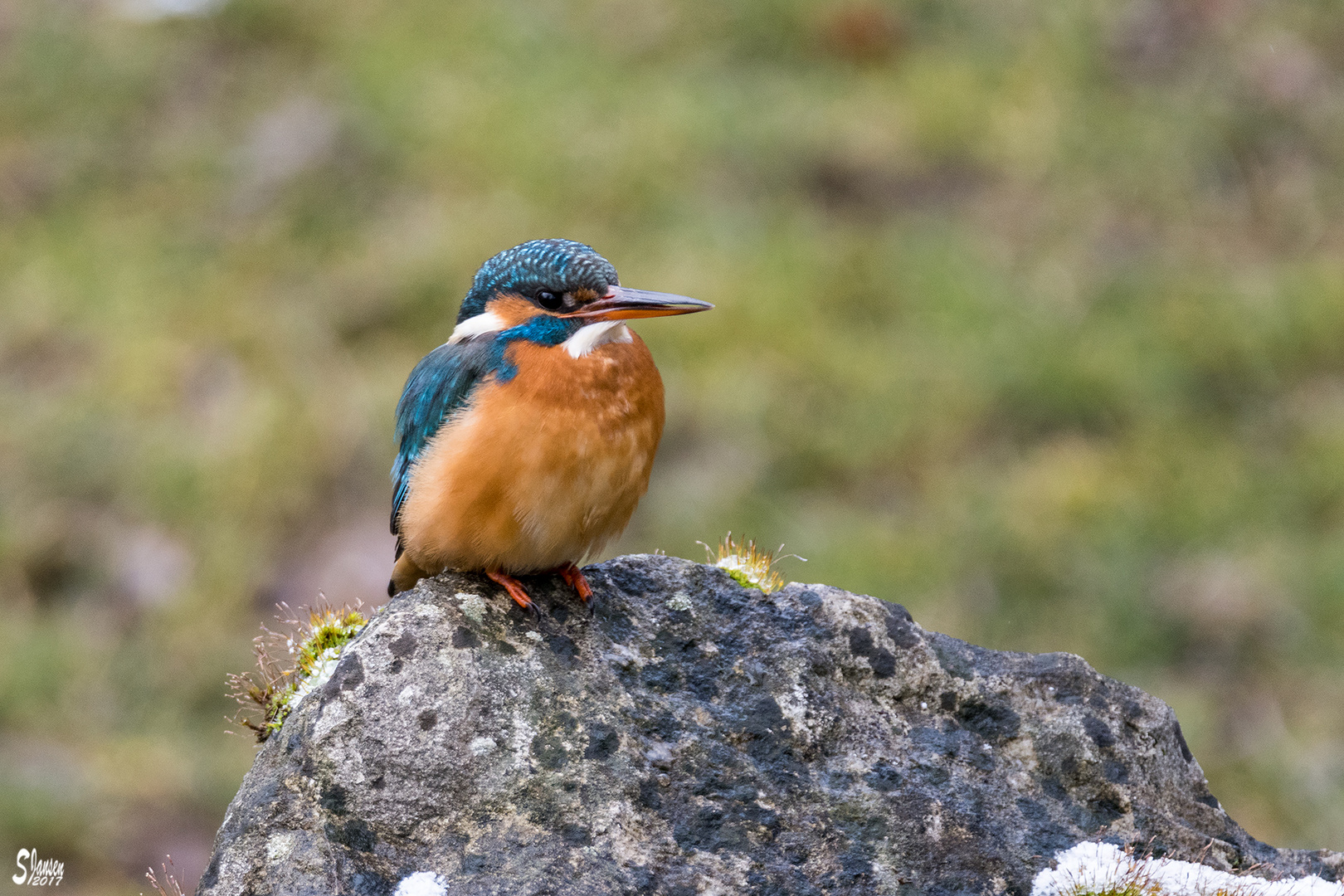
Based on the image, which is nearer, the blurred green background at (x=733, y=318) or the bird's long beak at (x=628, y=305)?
the bird's long beak at (x=628, y=305)

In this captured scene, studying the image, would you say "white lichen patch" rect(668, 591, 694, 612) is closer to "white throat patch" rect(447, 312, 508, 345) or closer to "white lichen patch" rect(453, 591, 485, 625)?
"white lichen patch" rect(453, 591, 485, 625)

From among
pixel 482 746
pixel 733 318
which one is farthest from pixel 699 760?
pixel 733 318

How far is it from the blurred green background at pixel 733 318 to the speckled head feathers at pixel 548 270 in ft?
11.5

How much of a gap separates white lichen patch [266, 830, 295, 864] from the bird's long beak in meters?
1.76

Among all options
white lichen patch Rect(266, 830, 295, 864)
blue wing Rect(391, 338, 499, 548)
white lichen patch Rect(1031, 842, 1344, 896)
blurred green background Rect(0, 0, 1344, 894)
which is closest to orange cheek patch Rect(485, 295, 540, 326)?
blue wing Rect(391, 338, 499, 548)

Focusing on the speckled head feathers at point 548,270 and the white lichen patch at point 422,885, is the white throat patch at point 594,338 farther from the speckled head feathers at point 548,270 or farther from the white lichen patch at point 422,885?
the white lichen patch at point 422,885

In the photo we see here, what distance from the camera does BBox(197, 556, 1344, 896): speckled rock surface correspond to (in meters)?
3.72

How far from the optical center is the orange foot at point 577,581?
4.44 meters

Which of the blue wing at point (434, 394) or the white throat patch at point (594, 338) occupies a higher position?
the white throat patch at point (594, 338)

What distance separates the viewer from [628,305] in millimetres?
4445

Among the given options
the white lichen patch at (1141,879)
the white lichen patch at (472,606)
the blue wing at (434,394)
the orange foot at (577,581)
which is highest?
the blue wing at (434,394)

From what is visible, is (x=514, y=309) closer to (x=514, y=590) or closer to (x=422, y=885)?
(x=514, y=590)

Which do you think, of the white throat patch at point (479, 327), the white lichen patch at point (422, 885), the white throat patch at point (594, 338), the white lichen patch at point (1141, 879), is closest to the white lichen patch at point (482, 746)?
the white lichen patch at point (422, 885)
